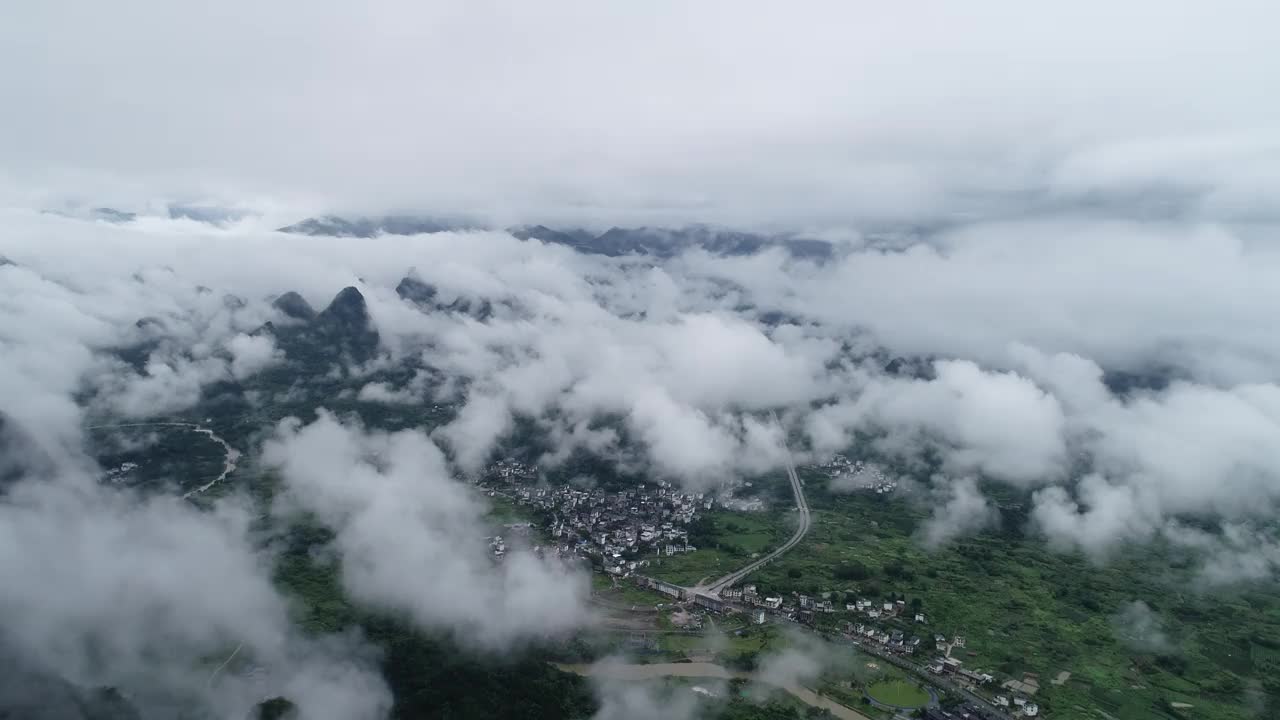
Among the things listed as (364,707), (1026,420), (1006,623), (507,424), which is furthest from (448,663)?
(1026,420)

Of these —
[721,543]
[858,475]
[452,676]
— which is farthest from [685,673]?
[858,475]

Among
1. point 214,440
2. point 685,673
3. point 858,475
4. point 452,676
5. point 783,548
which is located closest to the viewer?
point 452,676

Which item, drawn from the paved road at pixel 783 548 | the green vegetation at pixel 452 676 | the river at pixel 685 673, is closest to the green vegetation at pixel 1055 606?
the paved road at pixel 783 548

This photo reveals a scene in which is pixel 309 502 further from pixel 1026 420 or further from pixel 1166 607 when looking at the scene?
pixel 1026 420

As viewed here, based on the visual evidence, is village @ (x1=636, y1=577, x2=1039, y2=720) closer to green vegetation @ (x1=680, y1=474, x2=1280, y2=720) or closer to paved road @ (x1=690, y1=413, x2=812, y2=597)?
green vegetation @ (x1=680, y1=474, x2=1280, y2=720)

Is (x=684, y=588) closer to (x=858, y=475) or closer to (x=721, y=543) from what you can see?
(x=721, y=543)

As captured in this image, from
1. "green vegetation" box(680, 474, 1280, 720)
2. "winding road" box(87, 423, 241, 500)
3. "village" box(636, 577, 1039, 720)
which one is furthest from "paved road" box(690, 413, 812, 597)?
"winding road" box(87, 423, 241, 500)

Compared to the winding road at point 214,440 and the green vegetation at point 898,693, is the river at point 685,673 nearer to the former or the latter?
the green vegetation at point 898,693
